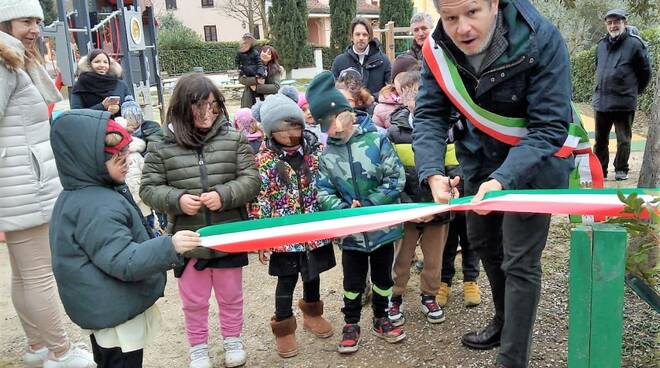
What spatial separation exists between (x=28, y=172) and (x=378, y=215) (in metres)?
1.89

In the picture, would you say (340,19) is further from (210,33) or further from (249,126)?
(249,126)

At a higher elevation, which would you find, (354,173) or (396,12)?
(396,12)

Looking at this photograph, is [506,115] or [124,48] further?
[124,48]

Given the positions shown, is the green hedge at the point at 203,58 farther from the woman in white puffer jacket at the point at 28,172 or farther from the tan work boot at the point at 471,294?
the woman in white puffer jacket at the point at 28,172

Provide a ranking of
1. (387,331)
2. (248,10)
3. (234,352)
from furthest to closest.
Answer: (248,10)
(387,331)
(234,352)

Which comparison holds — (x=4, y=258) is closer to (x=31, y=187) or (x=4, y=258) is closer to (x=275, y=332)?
(x=31, y=187)

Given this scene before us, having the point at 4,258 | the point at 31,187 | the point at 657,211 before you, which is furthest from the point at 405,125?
the point at 4,258

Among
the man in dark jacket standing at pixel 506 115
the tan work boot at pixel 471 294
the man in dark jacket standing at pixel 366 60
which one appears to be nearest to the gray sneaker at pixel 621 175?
the man in dark jacket standing at pixel 366 60

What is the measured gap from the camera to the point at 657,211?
6.59ft

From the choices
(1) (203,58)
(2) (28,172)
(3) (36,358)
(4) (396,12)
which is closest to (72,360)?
(3) (36,358)

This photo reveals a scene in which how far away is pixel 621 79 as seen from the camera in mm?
7016

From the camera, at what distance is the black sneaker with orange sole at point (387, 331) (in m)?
3.44

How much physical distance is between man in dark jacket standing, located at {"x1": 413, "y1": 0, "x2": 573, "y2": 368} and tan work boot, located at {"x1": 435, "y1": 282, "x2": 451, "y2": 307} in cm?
116

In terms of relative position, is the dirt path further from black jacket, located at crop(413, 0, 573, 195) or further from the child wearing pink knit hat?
the child wearing pink knit hat
